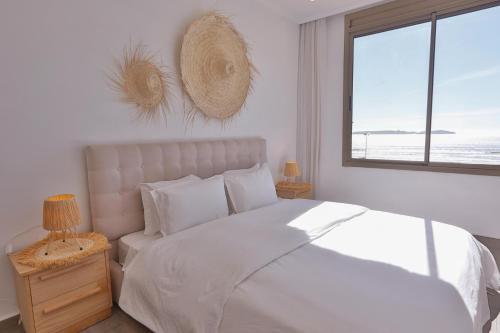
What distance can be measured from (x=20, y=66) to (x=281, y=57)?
9.13ft

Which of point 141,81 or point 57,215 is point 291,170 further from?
point 57,215

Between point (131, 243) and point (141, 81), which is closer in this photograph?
point (131, 243)

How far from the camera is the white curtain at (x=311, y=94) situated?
382 cm

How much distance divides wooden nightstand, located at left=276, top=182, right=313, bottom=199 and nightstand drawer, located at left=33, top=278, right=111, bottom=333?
2.19m

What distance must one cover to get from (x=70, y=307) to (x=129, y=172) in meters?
0.94

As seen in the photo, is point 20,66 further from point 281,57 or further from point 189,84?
point 281,57

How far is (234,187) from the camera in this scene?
259cm

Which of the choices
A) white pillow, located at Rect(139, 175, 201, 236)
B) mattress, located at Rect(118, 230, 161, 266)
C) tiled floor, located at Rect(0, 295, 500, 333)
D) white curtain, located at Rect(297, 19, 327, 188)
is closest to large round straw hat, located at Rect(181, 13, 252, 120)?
white pillow, located at Rect(139, 175, 201, 236)

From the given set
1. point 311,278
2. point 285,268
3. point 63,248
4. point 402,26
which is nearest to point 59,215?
point 63,248

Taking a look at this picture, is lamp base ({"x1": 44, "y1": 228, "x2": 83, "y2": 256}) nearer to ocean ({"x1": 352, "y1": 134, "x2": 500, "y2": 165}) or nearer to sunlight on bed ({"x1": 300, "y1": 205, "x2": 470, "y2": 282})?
sunlight on bed ({"x1": 300, "y1": 205, "x2": 470, "y2": 282})

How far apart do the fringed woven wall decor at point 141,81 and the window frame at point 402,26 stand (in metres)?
2.42

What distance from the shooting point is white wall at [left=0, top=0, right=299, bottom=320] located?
5.66 feet

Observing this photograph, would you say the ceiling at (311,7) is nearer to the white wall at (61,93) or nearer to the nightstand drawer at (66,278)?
the white wall at (61,93)

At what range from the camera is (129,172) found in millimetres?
2166
